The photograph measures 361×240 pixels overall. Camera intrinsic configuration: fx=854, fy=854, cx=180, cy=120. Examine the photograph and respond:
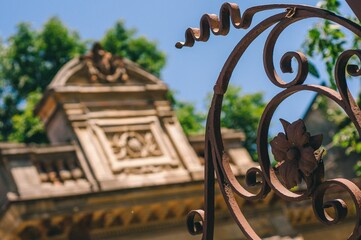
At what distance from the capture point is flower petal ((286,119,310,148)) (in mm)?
2473

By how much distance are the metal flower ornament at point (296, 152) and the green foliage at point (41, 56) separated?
Answer: 25244 millimetres

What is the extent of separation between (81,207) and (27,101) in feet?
52.2

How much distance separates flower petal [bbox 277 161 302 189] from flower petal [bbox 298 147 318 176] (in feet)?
0.12

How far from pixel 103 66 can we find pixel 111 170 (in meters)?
2.02

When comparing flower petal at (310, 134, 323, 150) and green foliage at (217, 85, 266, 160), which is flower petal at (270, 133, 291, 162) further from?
green foliage at (217, 85, 266, 160)

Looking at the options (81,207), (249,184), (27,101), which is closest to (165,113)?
(81,207)

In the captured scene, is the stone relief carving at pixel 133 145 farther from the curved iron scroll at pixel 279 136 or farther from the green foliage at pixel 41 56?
the green foliage at pixel 41 56

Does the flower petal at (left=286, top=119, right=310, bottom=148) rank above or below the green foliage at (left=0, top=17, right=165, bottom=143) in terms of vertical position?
above


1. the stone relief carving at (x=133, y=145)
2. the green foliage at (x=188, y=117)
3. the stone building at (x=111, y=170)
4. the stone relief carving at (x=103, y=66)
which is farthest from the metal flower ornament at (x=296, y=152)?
the green foliage at (x=188, y=117)

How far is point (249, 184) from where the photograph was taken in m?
2.75

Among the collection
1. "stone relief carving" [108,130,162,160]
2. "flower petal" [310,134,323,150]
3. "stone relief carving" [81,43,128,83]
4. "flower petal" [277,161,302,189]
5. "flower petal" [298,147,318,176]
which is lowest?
"stone relief carving" [108,130,162,160]

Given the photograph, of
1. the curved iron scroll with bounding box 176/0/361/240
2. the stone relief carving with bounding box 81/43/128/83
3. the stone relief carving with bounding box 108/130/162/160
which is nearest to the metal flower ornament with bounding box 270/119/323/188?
the curved iron scroll with bounding box 176/0/361/240

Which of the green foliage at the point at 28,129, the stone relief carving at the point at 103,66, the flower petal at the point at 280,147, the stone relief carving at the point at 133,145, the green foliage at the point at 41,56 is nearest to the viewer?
the flower petal at the point at 280,147

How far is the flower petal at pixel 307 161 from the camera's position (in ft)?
7.93
